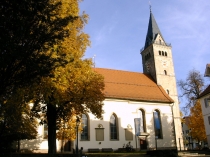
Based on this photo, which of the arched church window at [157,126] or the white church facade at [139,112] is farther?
the arched church window at [157,126]

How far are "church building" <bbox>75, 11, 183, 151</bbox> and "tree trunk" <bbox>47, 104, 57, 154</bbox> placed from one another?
11738mm

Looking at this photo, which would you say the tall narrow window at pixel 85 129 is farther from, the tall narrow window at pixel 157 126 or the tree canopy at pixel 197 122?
the tree canopy at pixel 197 122

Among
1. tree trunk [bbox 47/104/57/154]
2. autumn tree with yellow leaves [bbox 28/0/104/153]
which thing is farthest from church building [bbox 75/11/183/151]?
autumn tree with yellow leaves [bbox 28/0/104/153]

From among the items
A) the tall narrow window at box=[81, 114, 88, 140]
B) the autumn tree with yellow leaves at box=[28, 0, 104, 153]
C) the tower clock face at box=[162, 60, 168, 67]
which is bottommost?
the tall narrow window at box=[81, 114, 88, 140]

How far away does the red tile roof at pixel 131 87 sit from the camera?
33031mm

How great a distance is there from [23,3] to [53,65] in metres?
2.42

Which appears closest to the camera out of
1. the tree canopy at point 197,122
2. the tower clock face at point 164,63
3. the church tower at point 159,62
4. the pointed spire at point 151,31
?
the church tower at point 159,62

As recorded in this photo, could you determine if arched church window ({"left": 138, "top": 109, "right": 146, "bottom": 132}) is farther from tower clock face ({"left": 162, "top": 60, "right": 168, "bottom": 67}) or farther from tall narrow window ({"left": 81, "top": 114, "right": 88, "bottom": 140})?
tower clock face ({"left": 162, "top": 60, "right": 168, "bottom": 67})

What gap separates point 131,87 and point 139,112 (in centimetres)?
396

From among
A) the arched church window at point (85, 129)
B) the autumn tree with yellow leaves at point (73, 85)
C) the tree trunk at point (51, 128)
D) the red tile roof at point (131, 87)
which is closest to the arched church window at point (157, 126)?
the red tile roof at point (131, 87)

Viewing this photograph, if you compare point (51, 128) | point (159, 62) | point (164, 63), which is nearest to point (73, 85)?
point (51, 128)

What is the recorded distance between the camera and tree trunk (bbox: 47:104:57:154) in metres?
17.1

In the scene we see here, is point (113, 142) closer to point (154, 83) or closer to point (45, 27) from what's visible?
point (154, 83)

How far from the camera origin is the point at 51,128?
17203 millimetres
